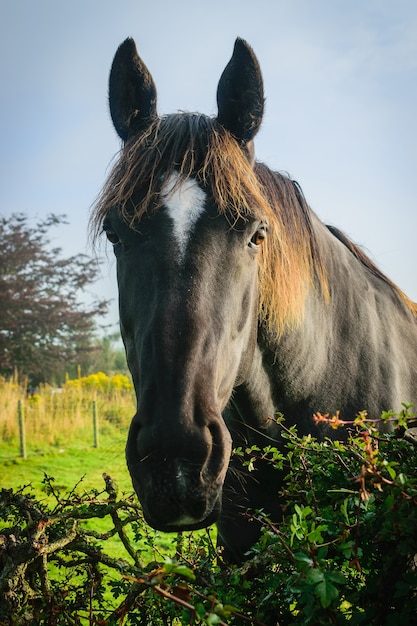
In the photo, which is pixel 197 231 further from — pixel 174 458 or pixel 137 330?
pixel 174 458

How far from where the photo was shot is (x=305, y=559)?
0.99 metres

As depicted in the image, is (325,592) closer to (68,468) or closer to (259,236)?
(259,236)

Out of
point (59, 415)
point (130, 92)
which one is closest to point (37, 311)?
→ point (59, 415)

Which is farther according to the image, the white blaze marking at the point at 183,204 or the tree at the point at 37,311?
the tree at the point at 37,311

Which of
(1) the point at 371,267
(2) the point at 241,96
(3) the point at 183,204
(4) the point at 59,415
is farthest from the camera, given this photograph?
(4) the point at 59,415

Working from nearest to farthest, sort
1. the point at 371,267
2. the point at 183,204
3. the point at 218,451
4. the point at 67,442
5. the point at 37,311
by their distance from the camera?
the point at 218,451
the point at 183,204
the point at 371,267
the point at 67,442
the point at 37,311

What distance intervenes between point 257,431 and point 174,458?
1159mm

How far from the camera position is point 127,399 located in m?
14.3

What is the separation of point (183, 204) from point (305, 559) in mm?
1479

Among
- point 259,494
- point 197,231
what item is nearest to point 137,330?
point 197,231

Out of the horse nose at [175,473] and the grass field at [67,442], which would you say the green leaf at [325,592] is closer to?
the horse nose at [175,473]

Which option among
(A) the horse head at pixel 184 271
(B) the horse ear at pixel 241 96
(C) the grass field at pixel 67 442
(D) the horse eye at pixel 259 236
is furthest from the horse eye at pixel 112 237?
(C) the grass field at pixel 67 442

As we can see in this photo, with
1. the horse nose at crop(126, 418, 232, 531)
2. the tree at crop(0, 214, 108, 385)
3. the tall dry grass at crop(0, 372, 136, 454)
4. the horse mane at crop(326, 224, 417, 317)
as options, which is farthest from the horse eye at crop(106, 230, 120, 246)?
the tree at crop(0, 214, 108, 385)

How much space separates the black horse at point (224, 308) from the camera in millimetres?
1588
